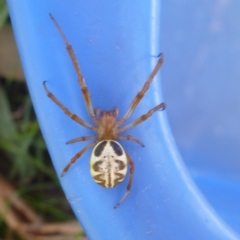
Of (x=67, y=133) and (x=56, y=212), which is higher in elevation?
(x=56, y=212)

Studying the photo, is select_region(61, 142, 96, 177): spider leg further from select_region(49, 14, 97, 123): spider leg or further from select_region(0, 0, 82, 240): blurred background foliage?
select_region(0, 0, 82, 240): blurred background foliage

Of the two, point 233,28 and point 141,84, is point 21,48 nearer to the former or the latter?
point 141,84

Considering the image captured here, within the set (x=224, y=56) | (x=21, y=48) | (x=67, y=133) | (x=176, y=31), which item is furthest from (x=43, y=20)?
(x=224, y=56)

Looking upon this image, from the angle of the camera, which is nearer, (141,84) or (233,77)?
(141,84)

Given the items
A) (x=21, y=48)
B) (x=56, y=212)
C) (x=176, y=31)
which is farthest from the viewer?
(x=56, y=212)

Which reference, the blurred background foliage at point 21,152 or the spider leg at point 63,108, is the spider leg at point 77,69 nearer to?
the spider leg at point 63,108

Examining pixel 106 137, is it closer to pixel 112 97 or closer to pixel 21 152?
pixel 112 97
